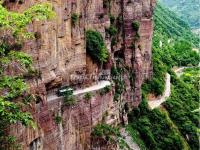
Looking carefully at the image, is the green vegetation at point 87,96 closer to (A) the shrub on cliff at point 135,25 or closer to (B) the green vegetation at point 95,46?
(B) the green vegetation at point 95,46

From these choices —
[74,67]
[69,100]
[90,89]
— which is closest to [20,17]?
[69,100]

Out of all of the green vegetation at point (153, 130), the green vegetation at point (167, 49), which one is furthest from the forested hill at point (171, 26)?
the green vegetation at point (153, 130)

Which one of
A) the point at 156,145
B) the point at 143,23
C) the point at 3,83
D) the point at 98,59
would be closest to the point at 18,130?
the point at 3,83

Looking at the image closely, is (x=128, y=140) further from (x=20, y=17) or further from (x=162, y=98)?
(x=20, y=17)

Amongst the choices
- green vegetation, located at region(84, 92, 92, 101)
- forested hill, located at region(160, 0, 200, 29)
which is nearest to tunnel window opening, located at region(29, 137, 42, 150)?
green vegetation, located at region(84, 92, 92, 101)

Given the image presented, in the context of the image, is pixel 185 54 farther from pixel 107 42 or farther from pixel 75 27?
pixel 75 27
